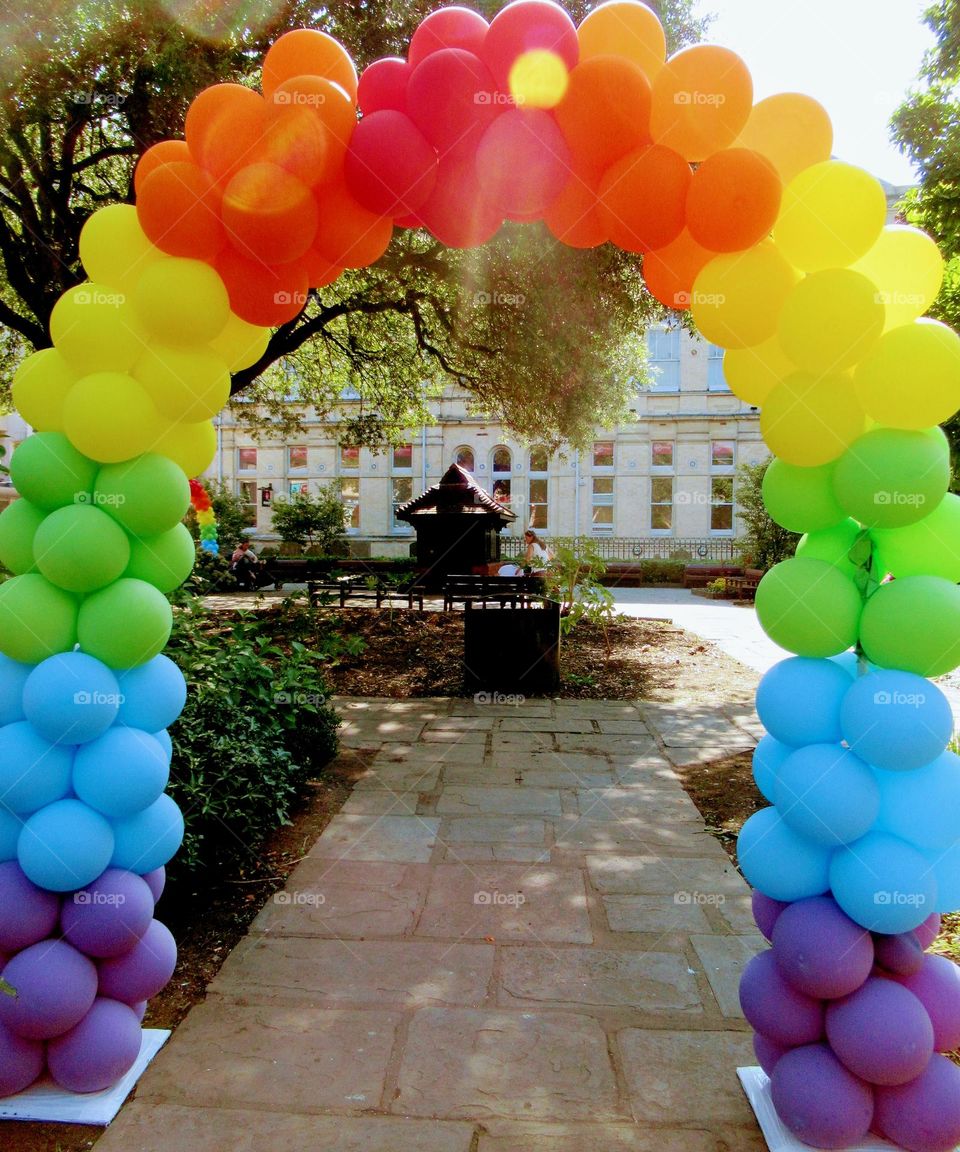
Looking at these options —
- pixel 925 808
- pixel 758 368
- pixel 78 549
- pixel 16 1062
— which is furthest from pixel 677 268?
pixel 16 1062

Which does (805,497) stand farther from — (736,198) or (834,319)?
(736,198)

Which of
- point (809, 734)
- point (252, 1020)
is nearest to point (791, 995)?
point (809, 734)

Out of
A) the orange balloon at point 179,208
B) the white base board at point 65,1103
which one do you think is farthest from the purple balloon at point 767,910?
the orange balloon at point 179,208

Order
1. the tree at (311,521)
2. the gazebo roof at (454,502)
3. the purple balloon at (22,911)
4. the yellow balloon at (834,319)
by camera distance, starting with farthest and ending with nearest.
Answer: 1. the tree at (311,521)
2. the gazebo roof at (454,502)
3. the purple balloon at (22,911)
4. the yellow balloon at (834,319)

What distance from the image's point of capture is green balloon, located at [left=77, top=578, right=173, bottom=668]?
7.29ft

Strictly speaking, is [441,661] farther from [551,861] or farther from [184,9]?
[184,9]

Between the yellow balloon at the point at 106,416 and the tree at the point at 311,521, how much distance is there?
24.4 meters

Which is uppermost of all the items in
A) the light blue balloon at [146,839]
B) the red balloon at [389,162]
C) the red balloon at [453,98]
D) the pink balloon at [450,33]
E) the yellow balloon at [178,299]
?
the pink balloon at [450,33]

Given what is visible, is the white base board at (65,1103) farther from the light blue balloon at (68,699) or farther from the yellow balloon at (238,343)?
the yellow balloon at (238,343)

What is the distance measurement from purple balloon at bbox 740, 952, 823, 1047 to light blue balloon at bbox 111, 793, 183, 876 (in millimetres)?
1765

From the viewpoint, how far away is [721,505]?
29641 mm

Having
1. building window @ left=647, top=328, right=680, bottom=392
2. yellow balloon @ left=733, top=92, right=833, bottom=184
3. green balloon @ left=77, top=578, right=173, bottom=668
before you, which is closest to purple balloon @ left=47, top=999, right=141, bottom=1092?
green balloon @ left=77, top=578, right=173, bottom=668

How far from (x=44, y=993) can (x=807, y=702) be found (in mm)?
2235

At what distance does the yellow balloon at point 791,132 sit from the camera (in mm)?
2154
